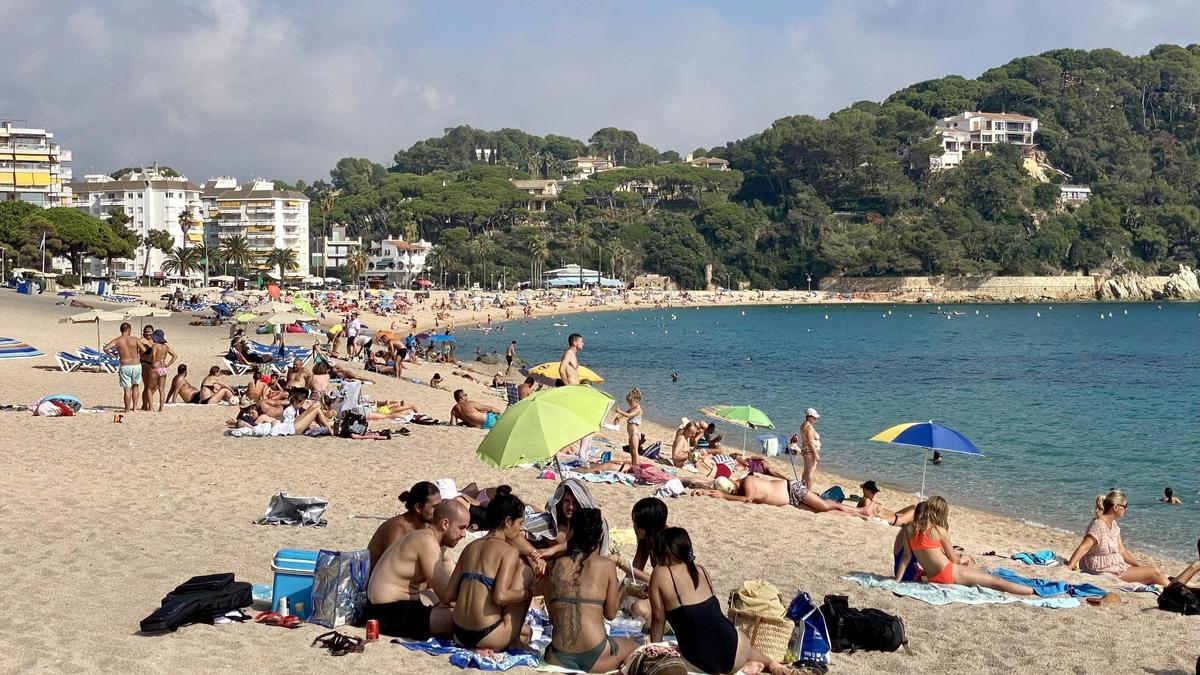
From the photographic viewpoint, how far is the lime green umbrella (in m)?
7.94

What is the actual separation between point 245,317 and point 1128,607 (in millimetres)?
26465

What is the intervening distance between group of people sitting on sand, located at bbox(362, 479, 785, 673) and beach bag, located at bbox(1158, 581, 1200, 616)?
340 centimetres

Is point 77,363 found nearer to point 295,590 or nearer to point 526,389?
point 526,389

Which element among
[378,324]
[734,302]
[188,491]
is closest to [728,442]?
[188,491]

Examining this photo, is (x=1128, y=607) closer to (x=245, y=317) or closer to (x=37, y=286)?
(x=245, y=317)

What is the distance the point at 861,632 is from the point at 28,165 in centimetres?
9240

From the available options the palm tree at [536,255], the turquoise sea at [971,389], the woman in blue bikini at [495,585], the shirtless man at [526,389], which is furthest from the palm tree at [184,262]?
the woman in blue bikini at [495,585]

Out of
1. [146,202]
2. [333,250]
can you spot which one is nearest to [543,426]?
[146,202]

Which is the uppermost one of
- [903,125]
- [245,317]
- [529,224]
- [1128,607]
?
[903,125]

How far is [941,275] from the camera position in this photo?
10562 cm

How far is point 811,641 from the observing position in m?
6.26

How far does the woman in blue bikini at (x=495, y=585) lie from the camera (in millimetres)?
5918

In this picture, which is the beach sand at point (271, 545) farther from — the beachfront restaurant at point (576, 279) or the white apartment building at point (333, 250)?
the white apartment building at point (333, 250)

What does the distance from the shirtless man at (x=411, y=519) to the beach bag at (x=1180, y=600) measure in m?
5.02
